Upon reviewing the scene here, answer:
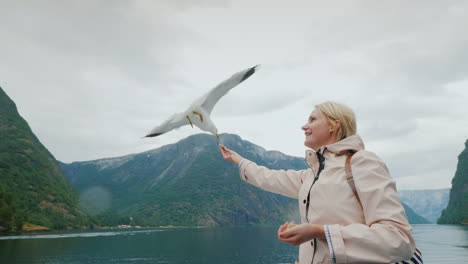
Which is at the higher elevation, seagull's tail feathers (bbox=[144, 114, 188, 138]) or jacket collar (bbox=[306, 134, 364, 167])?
seagull's tail feathers (bbox=[144, 114, 188, 138])

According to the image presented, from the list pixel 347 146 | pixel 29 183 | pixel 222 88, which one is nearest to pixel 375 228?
pixel 347 146

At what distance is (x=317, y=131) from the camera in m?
2.49

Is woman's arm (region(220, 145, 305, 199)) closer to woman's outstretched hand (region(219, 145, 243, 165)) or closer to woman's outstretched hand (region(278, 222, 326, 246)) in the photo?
woman's outstretched hand (region(219, 145, 243, 165))

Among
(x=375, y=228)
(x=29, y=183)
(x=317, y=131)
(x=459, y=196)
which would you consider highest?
(x=317, y=131)

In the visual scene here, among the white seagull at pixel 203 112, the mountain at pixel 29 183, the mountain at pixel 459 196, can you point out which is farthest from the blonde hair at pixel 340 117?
the mountain at pixel 459 196

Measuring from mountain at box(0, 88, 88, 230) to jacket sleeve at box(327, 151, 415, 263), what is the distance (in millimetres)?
94423

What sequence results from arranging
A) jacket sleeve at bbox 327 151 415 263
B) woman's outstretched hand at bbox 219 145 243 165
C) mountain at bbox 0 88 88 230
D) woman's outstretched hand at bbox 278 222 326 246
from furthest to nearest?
mountain at bbox 0 88 88 230, woman's outstretched hand at bbox 219 145 243 165, woman's outstretched hand at bbox 278 222 326 246, jacket sleeve at bbox 327 151 415 263

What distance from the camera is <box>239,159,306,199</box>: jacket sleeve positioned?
9.32 feet

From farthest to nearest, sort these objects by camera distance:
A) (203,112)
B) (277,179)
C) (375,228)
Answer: (203,112)
(277,179)
(375,228)

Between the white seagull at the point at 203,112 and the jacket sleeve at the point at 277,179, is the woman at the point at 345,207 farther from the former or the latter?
the white seagull at the point at 203,112

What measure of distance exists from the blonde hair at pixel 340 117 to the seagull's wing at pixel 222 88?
1561 mm

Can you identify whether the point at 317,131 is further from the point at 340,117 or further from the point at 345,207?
the point at 345,207

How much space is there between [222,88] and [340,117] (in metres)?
1.76

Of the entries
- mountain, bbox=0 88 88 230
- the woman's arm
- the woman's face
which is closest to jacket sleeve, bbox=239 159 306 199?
the woman's arm
